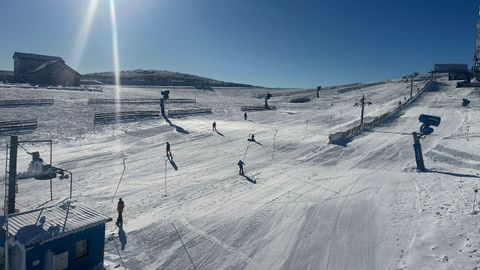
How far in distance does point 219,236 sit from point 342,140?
29.8 meters

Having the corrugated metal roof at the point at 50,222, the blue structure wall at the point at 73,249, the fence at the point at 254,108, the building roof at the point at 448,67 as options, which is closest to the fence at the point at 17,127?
the corrugated metal roof at the point at 50,222

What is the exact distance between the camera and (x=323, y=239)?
1869 centimetres

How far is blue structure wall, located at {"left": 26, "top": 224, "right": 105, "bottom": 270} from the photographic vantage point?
1395 cm

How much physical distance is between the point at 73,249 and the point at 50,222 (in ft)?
4.12

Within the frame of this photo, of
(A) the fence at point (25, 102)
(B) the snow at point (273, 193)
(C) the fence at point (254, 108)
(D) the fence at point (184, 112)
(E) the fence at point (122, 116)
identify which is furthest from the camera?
(C) the fence at point (254, 108)

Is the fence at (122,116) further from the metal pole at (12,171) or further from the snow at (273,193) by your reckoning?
the metal pole at (12,171)

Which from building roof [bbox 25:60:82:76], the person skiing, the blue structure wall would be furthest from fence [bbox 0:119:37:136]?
building roof [bbox 25:60:82:76]

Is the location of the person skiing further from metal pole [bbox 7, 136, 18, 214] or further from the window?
the window

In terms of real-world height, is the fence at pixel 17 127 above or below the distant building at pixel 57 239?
above

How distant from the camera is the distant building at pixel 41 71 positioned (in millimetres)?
92062

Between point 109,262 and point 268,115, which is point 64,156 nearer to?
point 109,262

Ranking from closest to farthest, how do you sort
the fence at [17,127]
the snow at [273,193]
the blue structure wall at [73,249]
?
the blue structure wall at [73,249] → the snow at [273,193] → the fence at [17,127]

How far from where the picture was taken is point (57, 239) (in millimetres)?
14398

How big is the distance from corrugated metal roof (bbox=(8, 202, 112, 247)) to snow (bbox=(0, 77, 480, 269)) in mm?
2240
